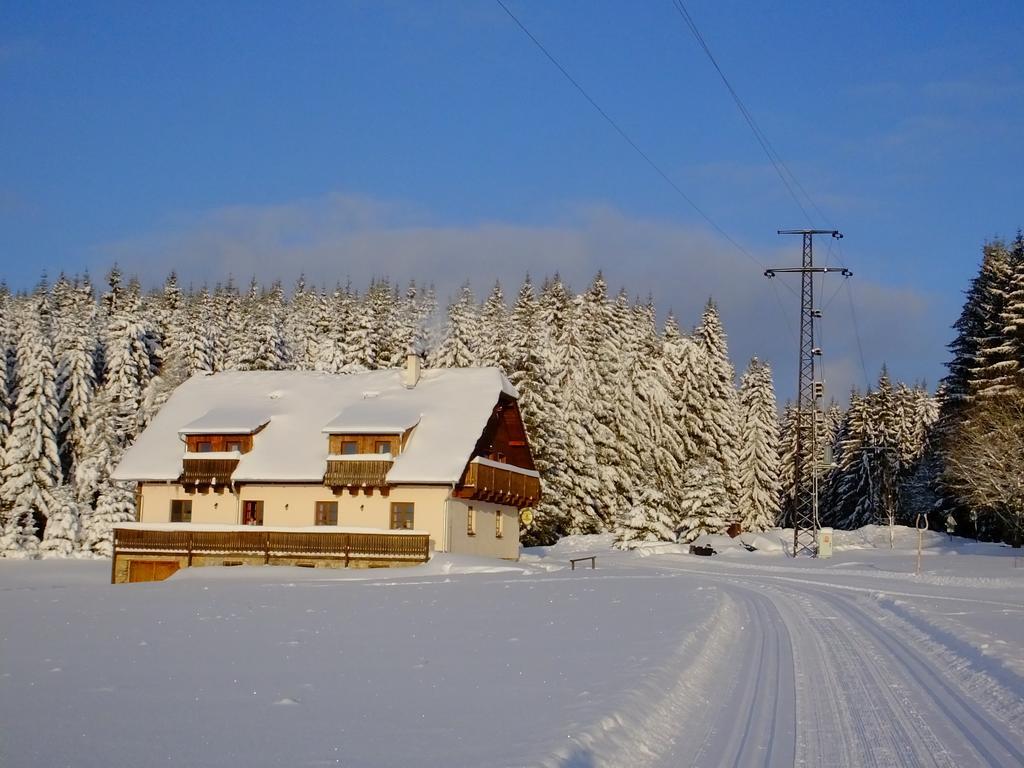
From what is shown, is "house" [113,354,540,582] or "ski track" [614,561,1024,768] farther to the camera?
"house" [113,354,540,582]

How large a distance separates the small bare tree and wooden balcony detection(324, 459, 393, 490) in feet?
85.5

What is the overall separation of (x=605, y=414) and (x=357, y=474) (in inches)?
1076

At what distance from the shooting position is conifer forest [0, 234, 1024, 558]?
2115 inches

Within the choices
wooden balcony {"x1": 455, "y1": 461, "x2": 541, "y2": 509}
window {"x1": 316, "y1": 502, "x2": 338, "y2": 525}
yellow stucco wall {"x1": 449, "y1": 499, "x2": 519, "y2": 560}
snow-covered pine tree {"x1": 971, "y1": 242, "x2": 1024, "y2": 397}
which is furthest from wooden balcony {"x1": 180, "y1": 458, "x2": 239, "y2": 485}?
snow-covered pine tree {"x1": 971, "y1": 242, "x2": 1024, "y2": 397}

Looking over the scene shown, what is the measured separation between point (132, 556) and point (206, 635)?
25231 millimetres

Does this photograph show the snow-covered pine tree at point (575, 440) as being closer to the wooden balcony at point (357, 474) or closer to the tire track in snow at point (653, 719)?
the wooden balcony at point (357, 474)

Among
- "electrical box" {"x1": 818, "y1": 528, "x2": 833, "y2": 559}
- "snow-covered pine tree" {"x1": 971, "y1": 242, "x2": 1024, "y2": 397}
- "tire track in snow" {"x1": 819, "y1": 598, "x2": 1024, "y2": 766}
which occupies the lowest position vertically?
"electrical box" {"x1": 818, "y1": 528, "x2": 833, "y2": 559}

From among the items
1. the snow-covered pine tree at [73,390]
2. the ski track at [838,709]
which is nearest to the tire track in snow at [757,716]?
the ski track at [838,709]

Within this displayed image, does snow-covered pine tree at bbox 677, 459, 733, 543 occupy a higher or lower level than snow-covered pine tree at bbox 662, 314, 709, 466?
lower

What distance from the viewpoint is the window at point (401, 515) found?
41.0 m

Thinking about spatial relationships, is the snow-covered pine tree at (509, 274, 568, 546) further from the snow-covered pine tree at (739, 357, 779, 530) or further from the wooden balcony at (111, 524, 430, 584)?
the wooden balcony at (111, 524, 430, 584)

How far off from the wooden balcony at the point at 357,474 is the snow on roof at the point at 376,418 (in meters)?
1.30

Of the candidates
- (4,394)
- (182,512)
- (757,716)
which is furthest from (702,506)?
(757,716)

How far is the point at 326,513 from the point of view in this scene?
42.0 metres
